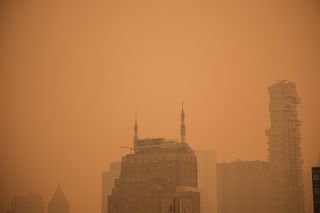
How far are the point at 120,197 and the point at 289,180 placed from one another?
19.4 metres

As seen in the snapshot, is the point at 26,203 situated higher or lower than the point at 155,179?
lower

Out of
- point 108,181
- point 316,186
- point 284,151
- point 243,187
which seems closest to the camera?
point 316,186

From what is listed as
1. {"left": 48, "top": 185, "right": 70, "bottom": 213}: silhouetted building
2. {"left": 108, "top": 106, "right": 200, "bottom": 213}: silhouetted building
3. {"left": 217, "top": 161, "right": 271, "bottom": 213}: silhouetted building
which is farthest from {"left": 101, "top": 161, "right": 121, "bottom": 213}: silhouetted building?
{"left": 217, "top": 161, "right": 271, "bottom": 213}: silhouetted building

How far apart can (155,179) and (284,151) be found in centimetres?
1711

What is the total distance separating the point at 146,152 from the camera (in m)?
62.0

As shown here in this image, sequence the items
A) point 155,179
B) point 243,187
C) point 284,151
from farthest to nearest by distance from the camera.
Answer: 1. point 284,151
2. point 243,187
3. point 155,179

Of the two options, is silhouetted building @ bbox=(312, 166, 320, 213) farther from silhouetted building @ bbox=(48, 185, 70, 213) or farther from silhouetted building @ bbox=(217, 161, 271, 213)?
silhouetted building @ bbox=(48, 185, 70, 213)

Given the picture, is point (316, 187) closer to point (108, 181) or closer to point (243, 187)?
point (243, 187)

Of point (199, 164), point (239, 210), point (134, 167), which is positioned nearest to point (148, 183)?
point (134, 167)

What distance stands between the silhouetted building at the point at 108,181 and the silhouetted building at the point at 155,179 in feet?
2.46

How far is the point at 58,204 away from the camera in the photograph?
5175 cm

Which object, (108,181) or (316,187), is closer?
(316,187)

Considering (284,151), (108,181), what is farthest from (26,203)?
(284,151)

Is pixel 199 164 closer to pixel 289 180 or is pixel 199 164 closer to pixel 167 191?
pixel 167 191
